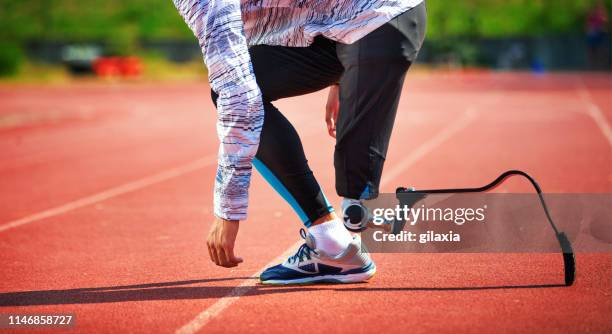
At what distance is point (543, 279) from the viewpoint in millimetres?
4664

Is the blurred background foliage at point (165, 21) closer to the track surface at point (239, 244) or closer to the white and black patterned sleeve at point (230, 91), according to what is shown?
the track surface at point (239, 244)

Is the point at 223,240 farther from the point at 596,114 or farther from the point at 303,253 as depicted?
the point at 596,114

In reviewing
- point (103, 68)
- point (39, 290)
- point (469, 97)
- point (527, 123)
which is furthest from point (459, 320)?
point (103, 68)

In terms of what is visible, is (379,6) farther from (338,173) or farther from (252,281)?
(252,281)

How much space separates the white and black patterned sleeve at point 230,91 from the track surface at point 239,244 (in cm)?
53

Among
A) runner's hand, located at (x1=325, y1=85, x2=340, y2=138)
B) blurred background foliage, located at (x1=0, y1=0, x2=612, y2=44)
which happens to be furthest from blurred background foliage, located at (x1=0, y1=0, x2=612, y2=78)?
runner's hand, located at (x1=325, y1=85, x2=340, y2=138)

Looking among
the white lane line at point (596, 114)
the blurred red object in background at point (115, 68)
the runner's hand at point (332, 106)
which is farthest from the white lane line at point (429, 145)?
the blurred red object in background at point (115, 68)

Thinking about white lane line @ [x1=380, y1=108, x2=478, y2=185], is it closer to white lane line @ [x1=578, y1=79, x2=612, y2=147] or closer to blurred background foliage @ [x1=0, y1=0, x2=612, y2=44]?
white lane line @ [x1=578, y1=79, x2=612, y2=147]


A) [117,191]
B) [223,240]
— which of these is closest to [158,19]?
[117,191]

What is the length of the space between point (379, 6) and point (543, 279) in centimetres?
146

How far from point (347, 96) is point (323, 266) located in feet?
2.53

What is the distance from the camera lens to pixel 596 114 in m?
18.2

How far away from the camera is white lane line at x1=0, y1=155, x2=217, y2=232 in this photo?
7.42m

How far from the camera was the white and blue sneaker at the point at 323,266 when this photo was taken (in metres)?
4.46
